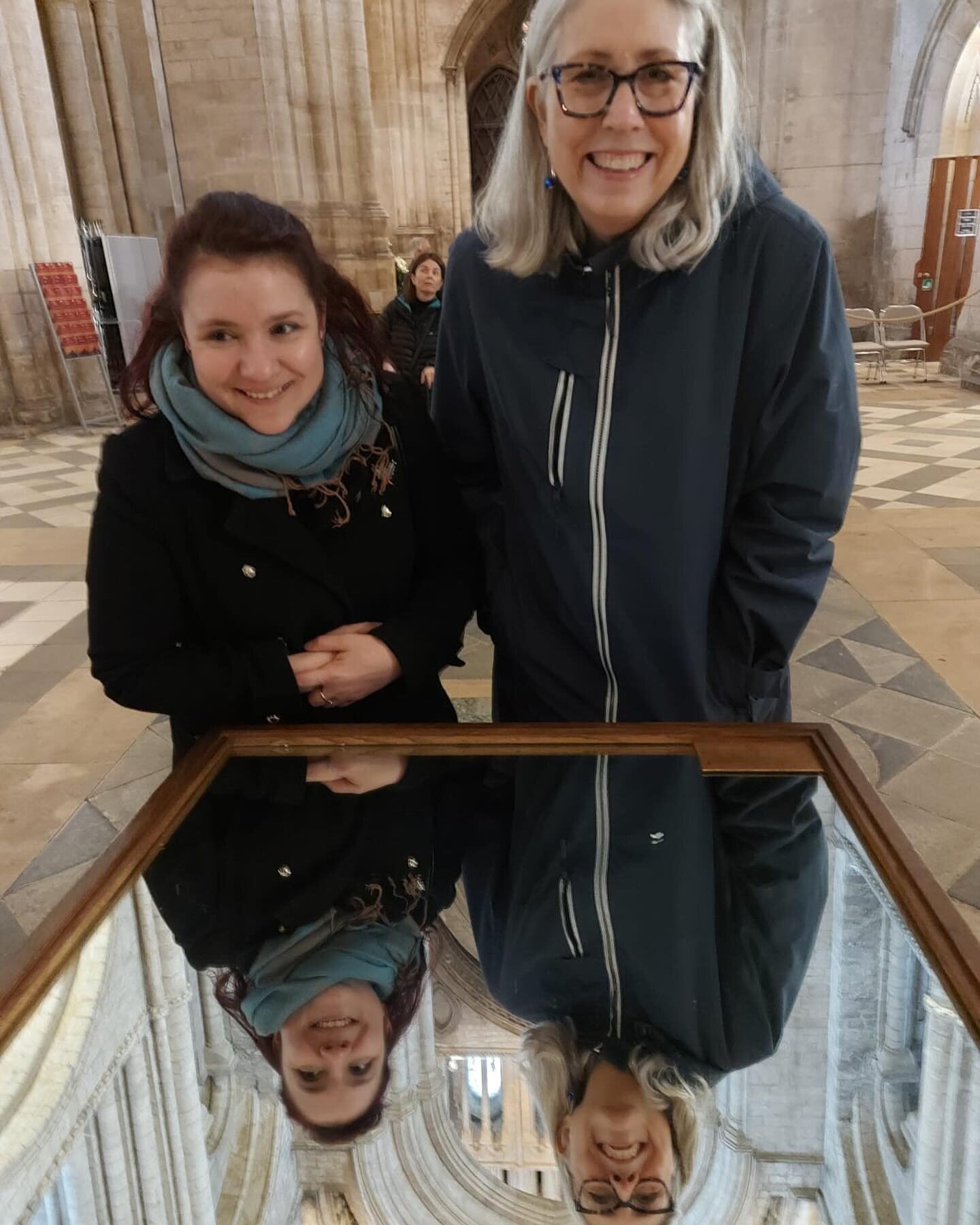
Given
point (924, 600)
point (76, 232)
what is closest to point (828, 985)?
point (924, 600)

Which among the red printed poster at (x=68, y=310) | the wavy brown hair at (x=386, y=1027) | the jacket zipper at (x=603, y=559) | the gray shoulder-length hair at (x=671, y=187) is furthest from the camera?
the red printed poster at (x=68, y=310)

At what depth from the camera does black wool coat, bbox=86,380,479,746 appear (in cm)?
153

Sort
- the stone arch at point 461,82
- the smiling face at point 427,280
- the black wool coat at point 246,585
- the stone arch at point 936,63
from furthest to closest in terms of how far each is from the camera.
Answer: the stone arch at point 461,82, the stone arch at point 936,63, the smiling face at point 427,280, the black wool coat at point 246,585

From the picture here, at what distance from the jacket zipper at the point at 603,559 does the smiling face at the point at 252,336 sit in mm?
446

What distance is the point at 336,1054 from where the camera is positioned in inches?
38.1

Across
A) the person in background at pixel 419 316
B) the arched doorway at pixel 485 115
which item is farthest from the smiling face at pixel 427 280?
the arched doorway at pixel 485 115

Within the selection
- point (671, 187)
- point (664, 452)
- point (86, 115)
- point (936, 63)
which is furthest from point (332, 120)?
point (664, 452)

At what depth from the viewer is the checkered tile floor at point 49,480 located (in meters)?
7.14

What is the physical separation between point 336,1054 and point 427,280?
17.6 feet

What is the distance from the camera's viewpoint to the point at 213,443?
1.49m

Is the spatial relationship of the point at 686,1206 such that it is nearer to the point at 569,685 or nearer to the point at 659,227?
the point at 569,685

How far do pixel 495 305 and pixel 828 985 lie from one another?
3.68 feet

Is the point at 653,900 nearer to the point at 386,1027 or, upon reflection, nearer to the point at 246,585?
the point at 386,1027

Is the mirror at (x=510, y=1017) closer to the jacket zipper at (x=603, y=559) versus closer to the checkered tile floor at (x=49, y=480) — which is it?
the jacket zipper at (x=603, y=559)
